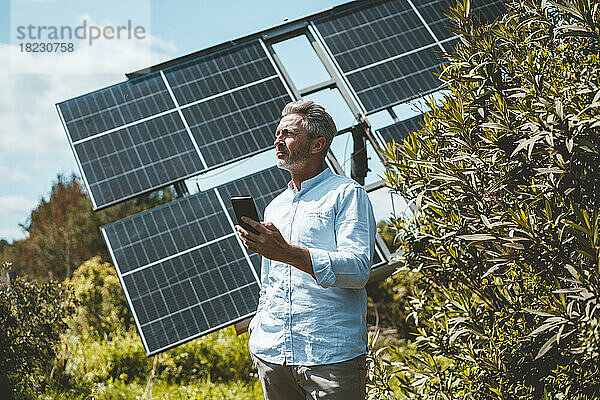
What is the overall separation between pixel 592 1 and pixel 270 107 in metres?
3.86

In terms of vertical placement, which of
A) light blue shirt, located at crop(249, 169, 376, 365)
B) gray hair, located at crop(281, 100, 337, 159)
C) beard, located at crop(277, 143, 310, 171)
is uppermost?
gray hair, located at crop(281, 100, 337, 159)

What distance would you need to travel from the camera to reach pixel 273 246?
2.02 meters

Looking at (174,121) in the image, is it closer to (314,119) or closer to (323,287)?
(314,119)

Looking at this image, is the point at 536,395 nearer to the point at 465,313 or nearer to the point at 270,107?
the point at 465,313

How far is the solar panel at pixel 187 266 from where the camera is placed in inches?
190

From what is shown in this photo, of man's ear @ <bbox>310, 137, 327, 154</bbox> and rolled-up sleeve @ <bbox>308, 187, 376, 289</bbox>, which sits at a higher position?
man's ear @ <bbox>310, 137, 327, 154</bbox>

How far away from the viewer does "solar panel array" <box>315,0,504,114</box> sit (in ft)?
19.3

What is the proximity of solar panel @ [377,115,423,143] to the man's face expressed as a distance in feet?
10.3

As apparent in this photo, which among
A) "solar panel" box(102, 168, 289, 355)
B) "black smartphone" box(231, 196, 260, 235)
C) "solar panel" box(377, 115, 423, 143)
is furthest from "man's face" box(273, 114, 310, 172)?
"solar panel" box(377, 115, 423, 143)

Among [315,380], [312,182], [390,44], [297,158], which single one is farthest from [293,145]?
[390,44]

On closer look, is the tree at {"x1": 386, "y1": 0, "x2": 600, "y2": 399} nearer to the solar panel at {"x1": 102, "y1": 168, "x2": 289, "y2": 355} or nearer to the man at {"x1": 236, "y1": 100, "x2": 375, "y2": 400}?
the man at {"x1": 236, "y1": 100, "x2": 375, "y2": 400}

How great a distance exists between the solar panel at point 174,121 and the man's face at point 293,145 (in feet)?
9.82

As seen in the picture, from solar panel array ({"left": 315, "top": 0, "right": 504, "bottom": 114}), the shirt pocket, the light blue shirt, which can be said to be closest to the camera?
the light blue shirt

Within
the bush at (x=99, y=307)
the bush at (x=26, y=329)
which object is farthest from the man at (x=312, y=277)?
the bush at (x=99, y=307)
